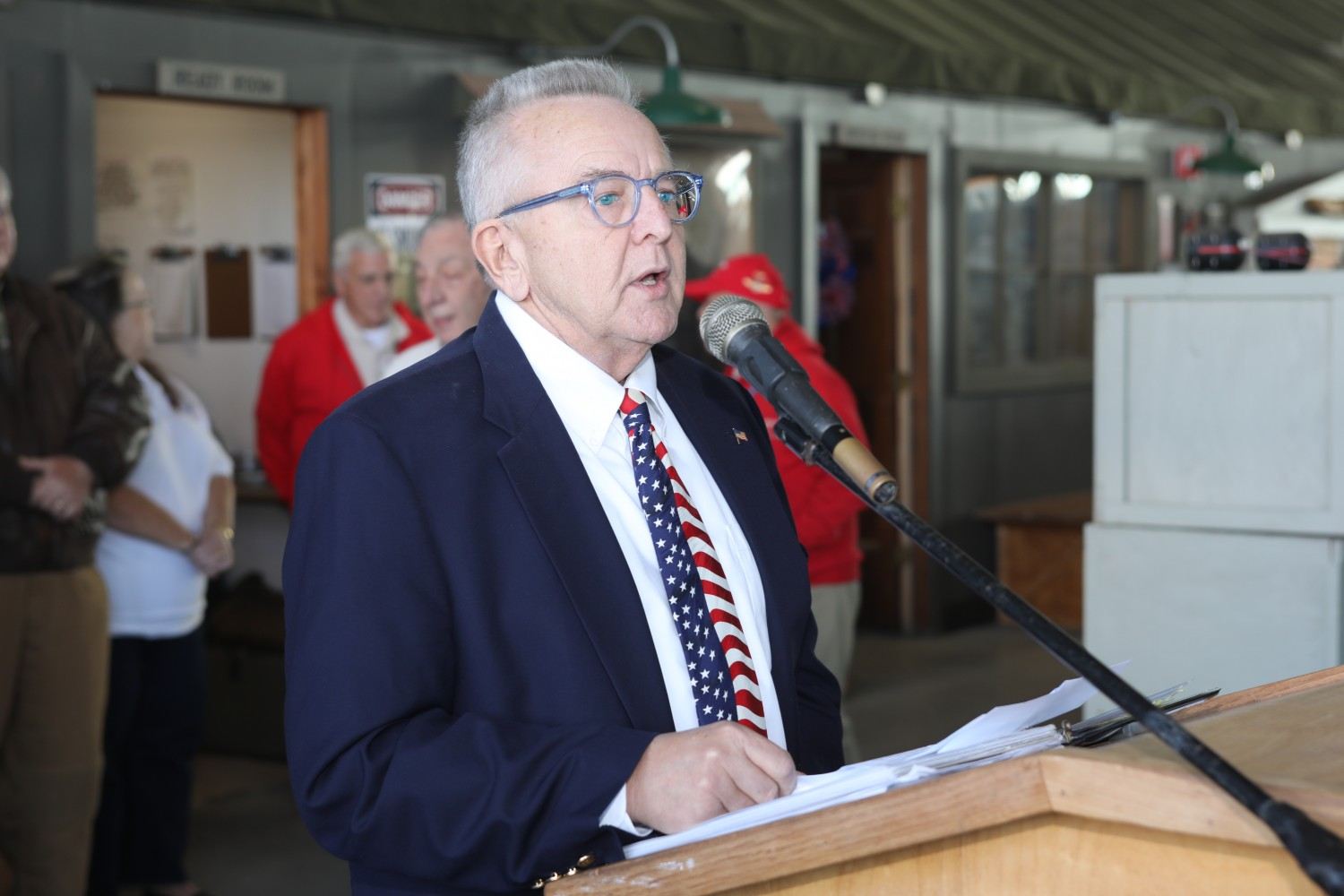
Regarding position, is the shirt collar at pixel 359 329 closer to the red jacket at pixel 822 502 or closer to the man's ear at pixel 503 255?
the red jacket at pixel 822 502

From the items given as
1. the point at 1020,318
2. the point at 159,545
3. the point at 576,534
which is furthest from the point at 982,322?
the point at 576,534

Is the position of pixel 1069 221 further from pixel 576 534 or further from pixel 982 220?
pixel 576 534

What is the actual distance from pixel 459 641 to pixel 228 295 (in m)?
5.57

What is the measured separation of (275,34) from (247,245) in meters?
1.42

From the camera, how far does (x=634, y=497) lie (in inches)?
77.4

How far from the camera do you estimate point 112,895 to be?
4629 mm

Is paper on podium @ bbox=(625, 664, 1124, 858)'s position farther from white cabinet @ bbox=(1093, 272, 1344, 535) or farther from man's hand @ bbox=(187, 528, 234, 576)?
man's hand @ bbox=(187, 528, 234, 576)

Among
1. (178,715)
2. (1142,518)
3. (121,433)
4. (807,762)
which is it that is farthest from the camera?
(178,715)

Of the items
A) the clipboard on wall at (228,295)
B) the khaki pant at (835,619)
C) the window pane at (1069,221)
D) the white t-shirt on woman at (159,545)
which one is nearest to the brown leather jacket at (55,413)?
the white t-shirt on woman at (159,545)

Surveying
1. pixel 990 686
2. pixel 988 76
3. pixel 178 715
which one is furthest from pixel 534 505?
pixel 988 76

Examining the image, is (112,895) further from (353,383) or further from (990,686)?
(990,686)

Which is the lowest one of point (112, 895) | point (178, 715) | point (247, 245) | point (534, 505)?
point (112, 895)

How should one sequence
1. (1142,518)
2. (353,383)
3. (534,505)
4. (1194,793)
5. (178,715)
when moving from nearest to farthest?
(1194,793) < (534,505) < (1142,518) < (178,715) < (353,383)

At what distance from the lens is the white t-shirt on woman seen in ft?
15.0
